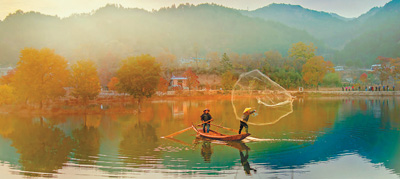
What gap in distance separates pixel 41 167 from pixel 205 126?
11.2 metres

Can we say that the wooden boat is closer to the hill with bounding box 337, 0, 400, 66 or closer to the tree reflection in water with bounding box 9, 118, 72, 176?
the tree reflection in water with bounding box 9, 118, 72, 176

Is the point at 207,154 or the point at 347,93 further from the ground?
the point at 347,93

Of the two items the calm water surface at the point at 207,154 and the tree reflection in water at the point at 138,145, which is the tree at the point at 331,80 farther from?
the tree reflection in water at the point at 138,145

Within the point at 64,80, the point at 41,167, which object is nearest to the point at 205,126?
the point at 41,167

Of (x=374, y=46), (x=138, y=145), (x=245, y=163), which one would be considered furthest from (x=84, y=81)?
(x=374, y=46)

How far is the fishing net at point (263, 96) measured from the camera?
18.9 meters

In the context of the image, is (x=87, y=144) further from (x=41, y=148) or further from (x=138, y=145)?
(x=138, y=145)

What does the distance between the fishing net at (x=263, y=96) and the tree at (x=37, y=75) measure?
118 ft

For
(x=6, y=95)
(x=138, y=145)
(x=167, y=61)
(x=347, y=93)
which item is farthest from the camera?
(x=167, y=61)

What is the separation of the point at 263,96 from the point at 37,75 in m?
38.8

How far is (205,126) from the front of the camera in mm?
23359

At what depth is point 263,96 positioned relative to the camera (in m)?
19.6

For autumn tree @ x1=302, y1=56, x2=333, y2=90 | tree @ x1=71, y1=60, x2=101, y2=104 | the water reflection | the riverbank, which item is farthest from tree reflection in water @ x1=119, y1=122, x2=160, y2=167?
autumn tree @ x1=302, y1=56, x2=333, y2=90

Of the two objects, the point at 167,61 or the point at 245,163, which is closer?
the point at 245,163
